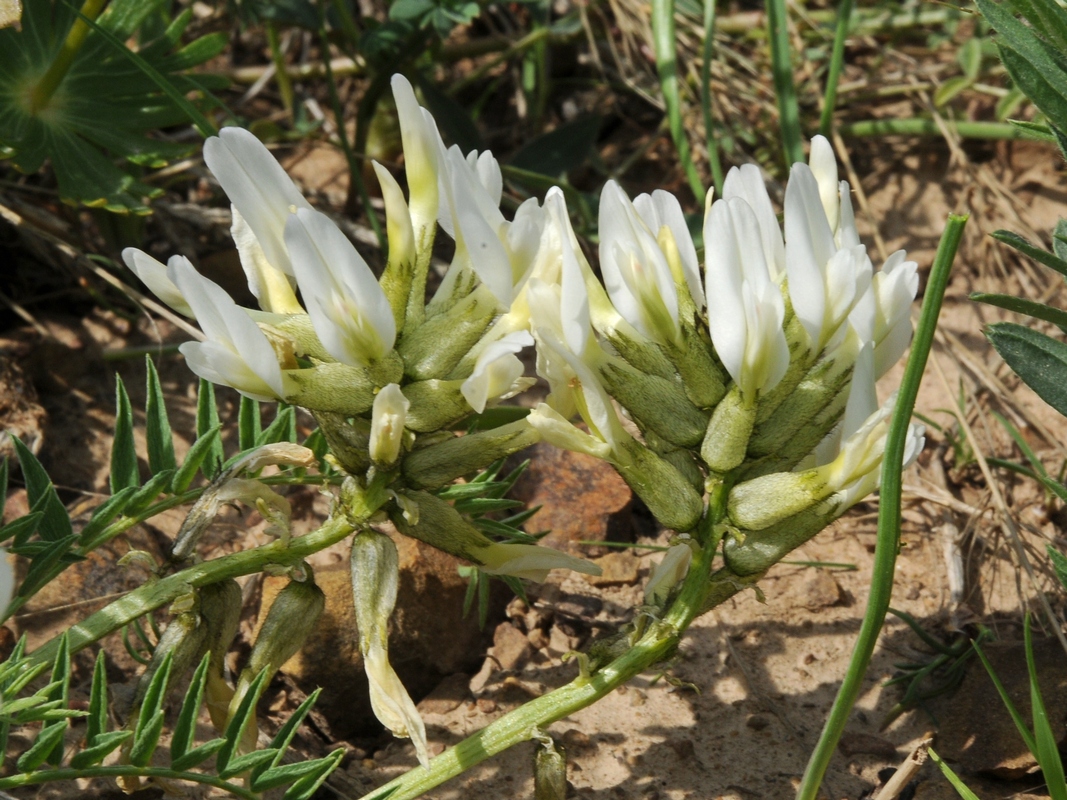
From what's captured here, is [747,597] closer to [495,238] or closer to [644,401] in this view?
[644,401]

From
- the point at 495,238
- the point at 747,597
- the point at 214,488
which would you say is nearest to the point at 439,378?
the point at 495,238

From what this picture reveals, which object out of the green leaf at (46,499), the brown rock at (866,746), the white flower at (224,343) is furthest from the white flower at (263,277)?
the brown rock at (866,746)

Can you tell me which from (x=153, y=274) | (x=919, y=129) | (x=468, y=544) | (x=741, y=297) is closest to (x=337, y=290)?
(x=153, y=274)

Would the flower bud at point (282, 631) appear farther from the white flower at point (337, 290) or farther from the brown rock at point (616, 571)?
the brown rock at point (616, 571)

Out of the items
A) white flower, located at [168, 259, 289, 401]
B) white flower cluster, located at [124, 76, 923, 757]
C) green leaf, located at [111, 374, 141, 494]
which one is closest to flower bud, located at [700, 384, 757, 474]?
white flower cluster, located at [124, 76, 923, 757]

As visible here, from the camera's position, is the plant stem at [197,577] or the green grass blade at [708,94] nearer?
the plant stem at [197,577]
